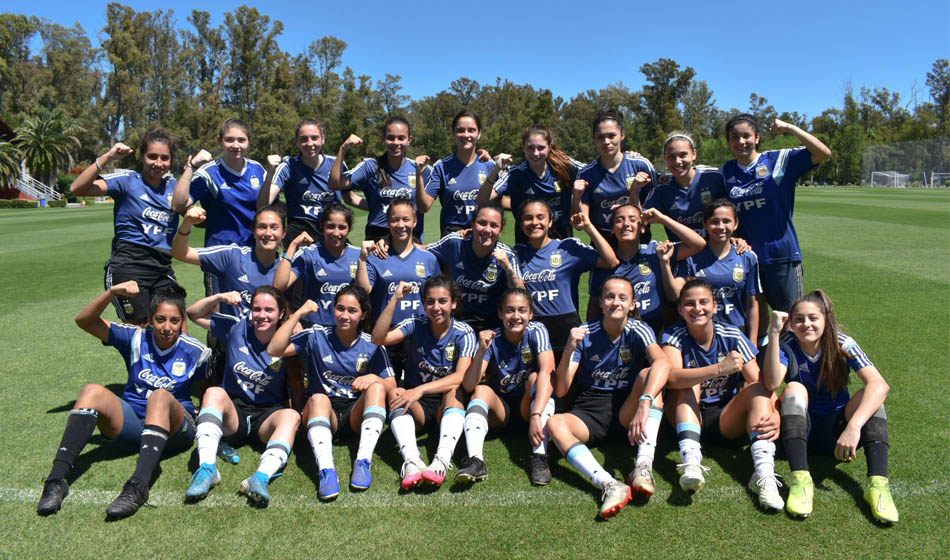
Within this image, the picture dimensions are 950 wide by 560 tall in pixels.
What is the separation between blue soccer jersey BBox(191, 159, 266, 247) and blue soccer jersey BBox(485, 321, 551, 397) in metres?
2.45

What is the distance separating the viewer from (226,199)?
5.11m

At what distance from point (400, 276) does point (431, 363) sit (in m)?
0.82

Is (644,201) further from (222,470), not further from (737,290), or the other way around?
(222,470)

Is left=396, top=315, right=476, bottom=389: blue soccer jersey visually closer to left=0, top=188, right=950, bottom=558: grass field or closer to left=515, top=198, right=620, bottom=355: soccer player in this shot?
left=0, top=188, right=950, bottom=558: grass field

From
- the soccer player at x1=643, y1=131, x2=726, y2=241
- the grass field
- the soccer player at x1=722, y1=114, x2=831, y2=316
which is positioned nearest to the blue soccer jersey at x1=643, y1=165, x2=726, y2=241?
the soccer player at x1=643, y1=131, x2=726, y2=241

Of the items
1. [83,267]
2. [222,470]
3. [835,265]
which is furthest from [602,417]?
[83,267]

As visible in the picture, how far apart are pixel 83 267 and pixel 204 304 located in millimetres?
10451

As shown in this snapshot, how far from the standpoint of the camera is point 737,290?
4523 mm

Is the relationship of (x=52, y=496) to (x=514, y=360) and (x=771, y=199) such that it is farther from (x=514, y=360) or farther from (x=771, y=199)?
(x=771, y=199)

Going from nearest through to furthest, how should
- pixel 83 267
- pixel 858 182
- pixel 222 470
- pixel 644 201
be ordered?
pixel 222 470 → pixel 644 201 → pixel 83 267 → pixel 858 182

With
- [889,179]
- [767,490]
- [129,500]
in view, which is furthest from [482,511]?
[889,179]

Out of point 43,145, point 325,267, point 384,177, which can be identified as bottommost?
point 325,267

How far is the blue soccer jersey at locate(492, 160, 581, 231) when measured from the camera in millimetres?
5449

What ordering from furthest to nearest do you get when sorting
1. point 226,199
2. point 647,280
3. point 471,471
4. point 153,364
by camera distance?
point 226,199, point 647,280, point 153,364, point 471,471
